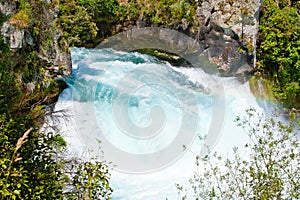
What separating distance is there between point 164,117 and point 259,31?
11.9ft

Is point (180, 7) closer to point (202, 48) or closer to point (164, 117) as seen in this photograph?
point (202, 48)

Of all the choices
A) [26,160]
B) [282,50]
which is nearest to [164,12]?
[282,50]

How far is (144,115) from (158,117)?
0.39 meters

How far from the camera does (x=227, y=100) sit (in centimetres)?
1088

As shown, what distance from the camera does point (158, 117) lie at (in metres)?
9.68

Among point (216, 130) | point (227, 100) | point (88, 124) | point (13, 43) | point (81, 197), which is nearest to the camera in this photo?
point (81, 197)

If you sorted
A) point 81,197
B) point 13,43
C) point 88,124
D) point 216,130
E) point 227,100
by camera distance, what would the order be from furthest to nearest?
point 227,100
point 216,130
point 88,124
point 13,43
point 81,197

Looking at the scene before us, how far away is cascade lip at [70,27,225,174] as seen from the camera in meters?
8.73

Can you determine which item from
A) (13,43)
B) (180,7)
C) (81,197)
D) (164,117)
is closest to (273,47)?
(180,7)

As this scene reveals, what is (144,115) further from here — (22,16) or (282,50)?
(282,50)

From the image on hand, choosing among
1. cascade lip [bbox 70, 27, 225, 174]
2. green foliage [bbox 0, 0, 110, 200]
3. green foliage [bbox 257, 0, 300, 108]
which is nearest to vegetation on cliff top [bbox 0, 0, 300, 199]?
green foliage [bbox 257, 0, 300, 108]

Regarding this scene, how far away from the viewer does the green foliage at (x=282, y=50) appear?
36.7 ft

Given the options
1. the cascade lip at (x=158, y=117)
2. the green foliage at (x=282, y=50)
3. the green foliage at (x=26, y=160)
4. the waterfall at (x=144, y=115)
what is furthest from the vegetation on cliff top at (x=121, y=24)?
the green foliage at (x=26, y=160)

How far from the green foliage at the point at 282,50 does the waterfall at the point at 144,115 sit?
795mm
